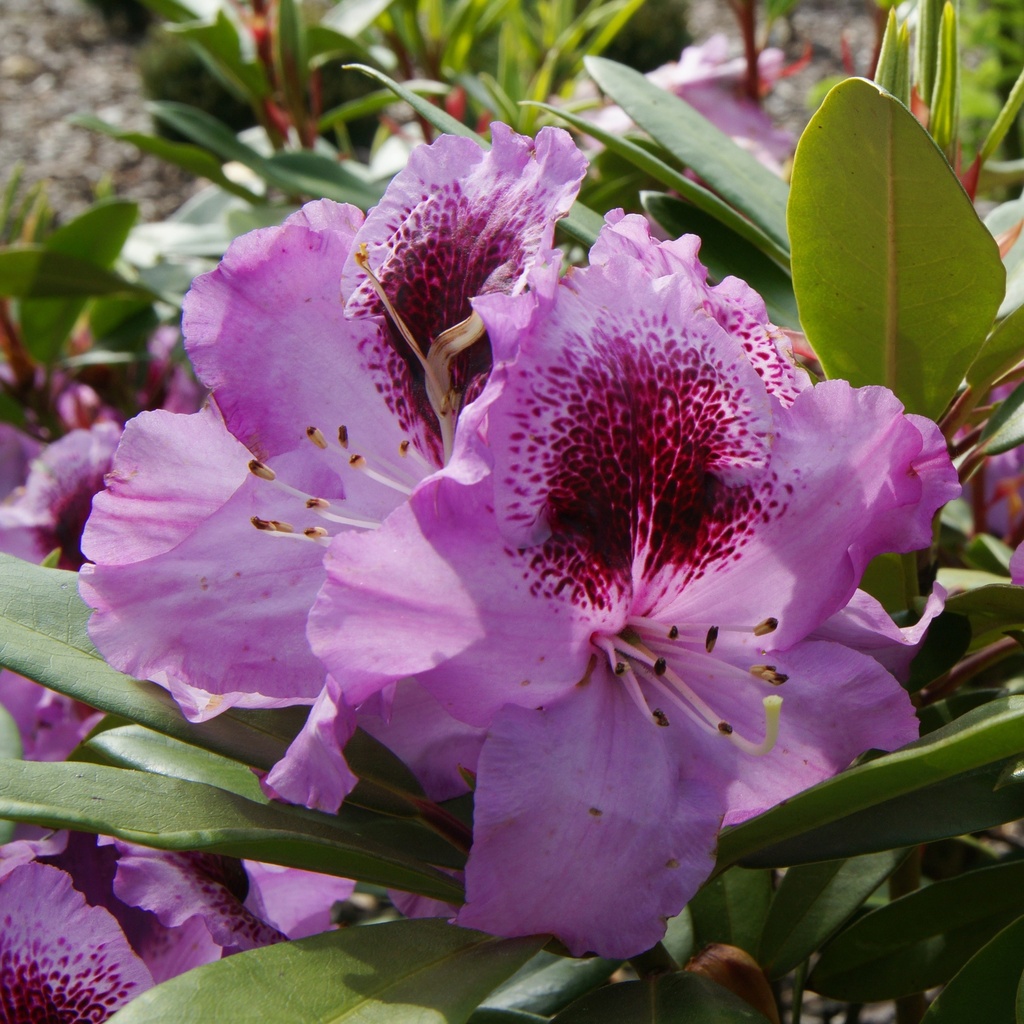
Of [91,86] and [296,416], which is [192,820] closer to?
[296,416]

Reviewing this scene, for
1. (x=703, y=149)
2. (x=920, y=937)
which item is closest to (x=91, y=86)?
(x=703, y=149)

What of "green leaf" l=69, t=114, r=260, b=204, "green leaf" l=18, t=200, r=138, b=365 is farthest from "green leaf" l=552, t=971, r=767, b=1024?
"green leaf" l=18, t=200, r=138, b=365

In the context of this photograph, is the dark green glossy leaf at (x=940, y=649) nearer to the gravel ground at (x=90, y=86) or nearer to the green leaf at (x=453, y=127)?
the green leaf at (x=453, y=127)

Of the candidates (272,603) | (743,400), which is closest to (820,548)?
(743,400)

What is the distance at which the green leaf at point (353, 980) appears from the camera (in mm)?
561

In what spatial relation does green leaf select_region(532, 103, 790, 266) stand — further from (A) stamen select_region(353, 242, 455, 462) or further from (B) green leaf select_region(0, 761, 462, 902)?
(B) green leaf select_region(0, 761, 462, 902)

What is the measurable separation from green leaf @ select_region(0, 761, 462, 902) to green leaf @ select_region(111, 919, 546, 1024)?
0.04 metres

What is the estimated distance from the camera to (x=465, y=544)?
60 cm

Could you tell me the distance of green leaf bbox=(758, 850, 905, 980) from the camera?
0.94m

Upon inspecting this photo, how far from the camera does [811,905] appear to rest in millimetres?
950

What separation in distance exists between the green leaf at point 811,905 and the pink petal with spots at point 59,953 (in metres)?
0.49

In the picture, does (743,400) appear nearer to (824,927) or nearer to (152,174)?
(824,927)

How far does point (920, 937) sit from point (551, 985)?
0.30m

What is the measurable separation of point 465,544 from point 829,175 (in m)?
0.32
